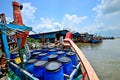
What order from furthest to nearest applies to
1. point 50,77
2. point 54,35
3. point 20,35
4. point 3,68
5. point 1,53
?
point 54,35 → point 1,53 → point 3,68 → point 20,35 → point 50,77

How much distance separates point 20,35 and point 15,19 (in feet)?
4.32

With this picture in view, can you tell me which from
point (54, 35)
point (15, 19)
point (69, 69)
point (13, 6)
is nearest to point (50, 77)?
point (69, 69)

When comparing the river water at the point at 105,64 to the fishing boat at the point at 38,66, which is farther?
the river water at the point at 105,64

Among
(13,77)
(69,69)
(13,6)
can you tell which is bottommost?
(13,77)

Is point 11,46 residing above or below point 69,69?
above

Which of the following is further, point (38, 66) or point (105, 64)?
point (105, 64)

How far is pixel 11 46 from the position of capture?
7793 mm

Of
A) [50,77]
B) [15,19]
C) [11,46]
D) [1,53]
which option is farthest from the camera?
[11,46]

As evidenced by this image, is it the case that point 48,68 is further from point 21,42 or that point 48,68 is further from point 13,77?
point 13,77

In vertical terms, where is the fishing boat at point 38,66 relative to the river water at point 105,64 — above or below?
above

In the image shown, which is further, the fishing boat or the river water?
the river water

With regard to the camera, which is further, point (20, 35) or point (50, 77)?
point (20, 35)

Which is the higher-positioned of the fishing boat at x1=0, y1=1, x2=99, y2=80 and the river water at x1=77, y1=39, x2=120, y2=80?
the fishing boat at x1=0, y1=1, x2=99, y2=80

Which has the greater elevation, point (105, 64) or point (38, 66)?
point (38, 66)
